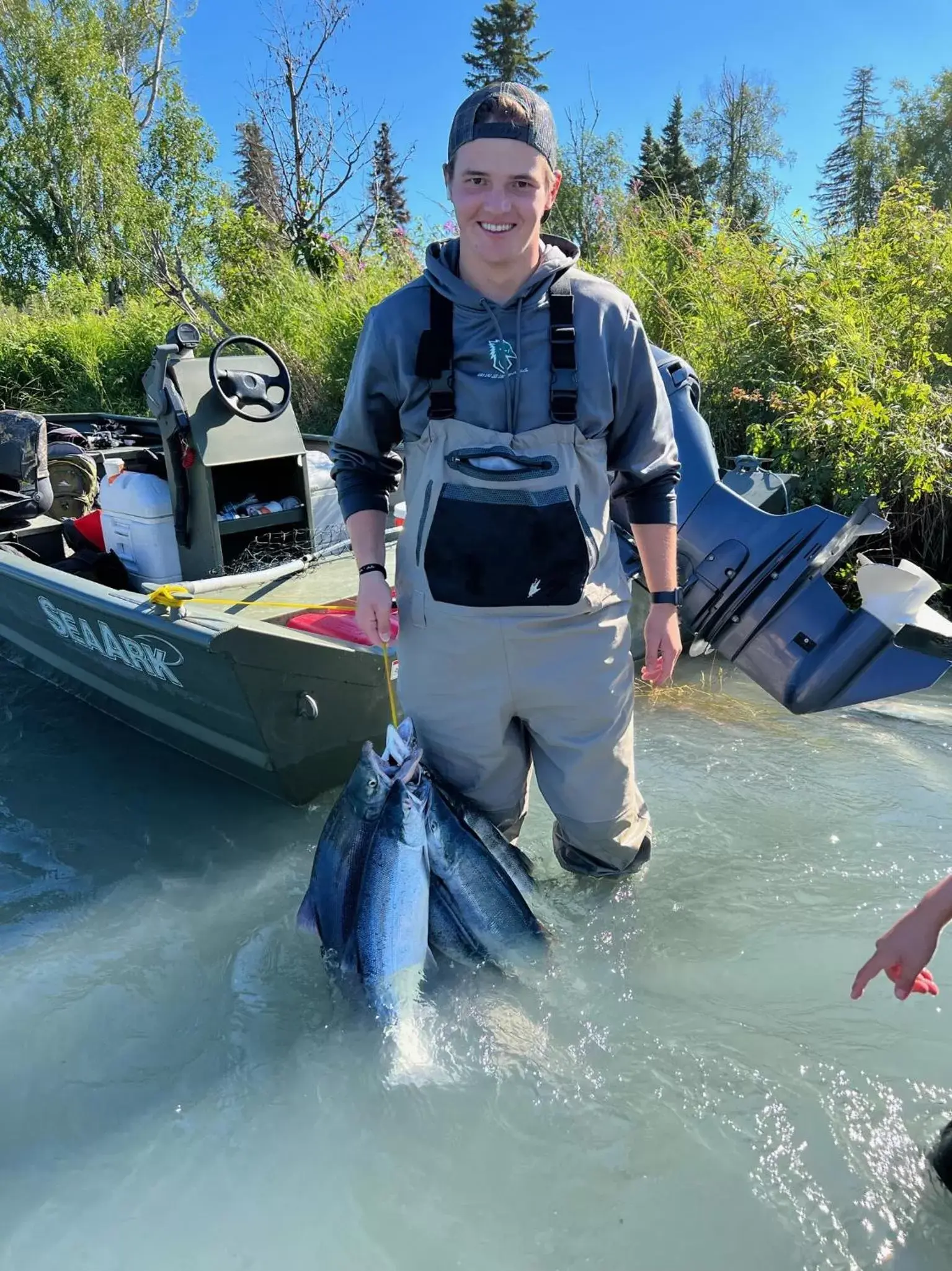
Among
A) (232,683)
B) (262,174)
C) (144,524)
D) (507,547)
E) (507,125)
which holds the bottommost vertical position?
(232,683)

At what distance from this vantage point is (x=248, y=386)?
418 centimetres

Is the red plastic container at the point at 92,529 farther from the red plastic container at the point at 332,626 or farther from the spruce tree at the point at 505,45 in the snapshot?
the spruce tree at the point at 505,45

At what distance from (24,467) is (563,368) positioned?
4.31m

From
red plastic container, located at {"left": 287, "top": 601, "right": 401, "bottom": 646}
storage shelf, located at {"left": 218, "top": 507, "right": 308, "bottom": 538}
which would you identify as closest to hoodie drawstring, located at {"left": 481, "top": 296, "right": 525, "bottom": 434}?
red plastic container, located at {"left": 287, "top": 601, "right": 401, "bottom": 646}

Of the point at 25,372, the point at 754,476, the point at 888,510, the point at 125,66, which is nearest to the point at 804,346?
the point at 888,510

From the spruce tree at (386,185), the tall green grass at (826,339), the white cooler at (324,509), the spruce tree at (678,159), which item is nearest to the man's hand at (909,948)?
the white cooler at (324,509)

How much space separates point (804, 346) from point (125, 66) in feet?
93.6

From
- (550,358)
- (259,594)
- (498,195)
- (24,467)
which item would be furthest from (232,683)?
(24,467)

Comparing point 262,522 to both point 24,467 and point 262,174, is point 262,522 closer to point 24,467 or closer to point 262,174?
point 24,467

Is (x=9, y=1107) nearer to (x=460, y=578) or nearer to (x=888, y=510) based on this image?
(x=460, y=578)

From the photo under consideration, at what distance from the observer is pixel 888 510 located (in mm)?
5301

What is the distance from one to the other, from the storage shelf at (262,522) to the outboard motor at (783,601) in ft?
6.76

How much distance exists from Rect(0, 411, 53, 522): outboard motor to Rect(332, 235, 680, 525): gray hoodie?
147 inches

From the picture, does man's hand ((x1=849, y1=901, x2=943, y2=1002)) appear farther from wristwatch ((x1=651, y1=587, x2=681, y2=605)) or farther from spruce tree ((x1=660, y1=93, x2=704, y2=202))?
spruce tree ((x1=660, y1=93, x2=704, y2=202))
